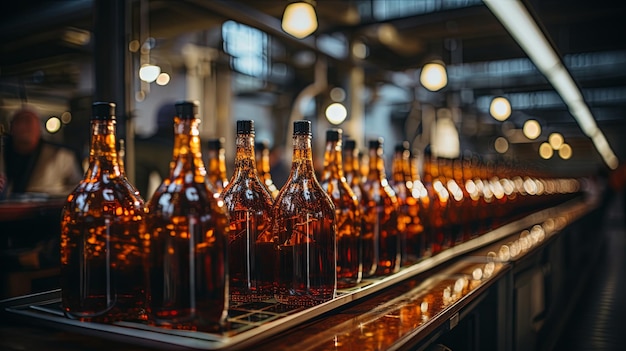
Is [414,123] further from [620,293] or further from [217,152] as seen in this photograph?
[217,152]

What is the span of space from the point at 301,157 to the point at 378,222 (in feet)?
1.39

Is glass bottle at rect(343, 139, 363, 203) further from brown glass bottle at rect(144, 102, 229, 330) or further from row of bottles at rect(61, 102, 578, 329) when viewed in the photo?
brown glass bottle at rect(144, 102, 229, 330)

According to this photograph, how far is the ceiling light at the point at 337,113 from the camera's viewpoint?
572cm

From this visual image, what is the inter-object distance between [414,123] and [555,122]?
724cm

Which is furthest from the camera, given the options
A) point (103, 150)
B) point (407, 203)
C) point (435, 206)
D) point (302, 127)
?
point (435, 206)

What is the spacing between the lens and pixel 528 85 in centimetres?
848

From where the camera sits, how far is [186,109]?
2.94 feet

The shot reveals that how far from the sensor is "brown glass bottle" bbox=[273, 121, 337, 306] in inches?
42.6

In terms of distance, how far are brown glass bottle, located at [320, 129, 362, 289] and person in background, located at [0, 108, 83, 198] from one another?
229 centimetres

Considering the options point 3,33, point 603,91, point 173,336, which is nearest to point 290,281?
point 173,336

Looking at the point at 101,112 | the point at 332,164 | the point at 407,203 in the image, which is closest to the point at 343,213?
the point at 332,164

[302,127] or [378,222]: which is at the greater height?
[302,127]

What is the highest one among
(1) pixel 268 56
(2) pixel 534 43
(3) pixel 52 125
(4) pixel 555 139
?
(1) pixel 268 56

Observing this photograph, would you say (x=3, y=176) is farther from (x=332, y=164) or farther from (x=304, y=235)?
(x=304, y=235)
